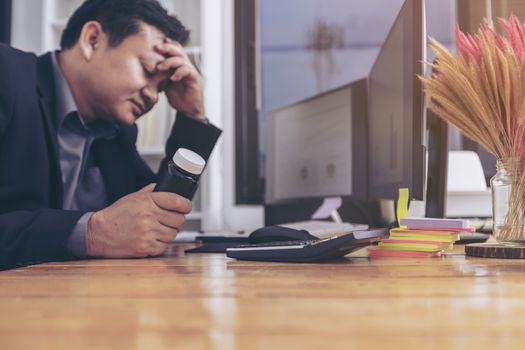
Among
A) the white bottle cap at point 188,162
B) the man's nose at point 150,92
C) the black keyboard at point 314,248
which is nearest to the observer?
the black keyboard at point 314,248

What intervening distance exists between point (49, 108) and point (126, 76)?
250 millimetres

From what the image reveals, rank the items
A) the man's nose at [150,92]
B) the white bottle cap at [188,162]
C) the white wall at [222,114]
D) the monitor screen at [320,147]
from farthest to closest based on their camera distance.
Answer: the white wall at [222,114] → the monitor screen at [320,147] → the man's nose at [150,92] → the white bottle cap at [188,162]

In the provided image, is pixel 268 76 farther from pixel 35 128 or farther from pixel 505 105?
pixel 505 105

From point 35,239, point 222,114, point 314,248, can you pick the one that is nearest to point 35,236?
point 35,239

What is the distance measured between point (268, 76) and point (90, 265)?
7.25 ft

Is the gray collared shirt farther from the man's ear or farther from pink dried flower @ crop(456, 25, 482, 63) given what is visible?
pink dried flower @ crop(456, 25, 482, 63)

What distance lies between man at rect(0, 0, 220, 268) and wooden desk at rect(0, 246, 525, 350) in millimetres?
450

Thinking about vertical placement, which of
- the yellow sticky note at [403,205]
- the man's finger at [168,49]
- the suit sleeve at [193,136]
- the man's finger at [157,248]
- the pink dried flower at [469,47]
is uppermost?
the man's finger at [168,49]

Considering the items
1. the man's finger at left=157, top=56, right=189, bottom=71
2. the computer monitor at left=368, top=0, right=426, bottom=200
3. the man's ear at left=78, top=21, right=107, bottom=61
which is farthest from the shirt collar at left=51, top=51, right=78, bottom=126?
the computer monitor at left=368, top=0, right=426, bottom=200

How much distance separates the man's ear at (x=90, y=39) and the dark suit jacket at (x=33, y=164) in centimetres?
11

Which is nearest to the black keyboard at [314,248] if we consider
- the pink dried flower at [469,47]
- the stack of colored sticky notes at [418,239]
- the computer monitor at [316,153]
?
the stack of colored sticky notes at [418,239]

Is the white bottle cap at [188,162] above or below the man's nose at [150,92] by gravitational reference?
below

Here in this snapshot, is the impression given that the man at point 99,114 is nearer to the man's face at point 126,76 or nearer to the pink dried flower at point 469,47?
the man's face at point 126,76

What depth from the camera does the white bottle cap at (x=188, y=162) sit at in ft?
3.25
